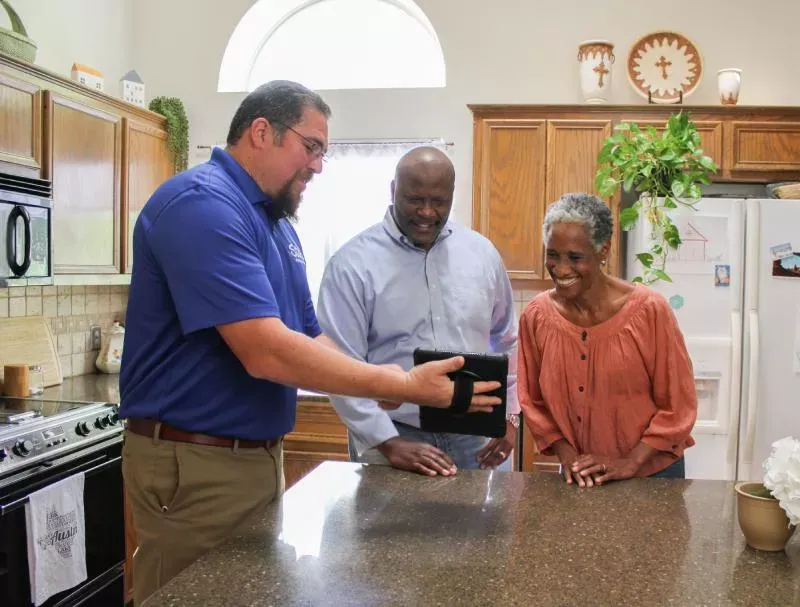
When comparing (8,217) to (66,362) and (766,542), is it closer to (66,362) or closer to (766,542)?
(66,362)

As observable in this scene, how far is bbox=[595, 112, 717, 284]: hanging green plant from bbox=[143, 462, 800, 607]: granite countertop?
2063 millimetres

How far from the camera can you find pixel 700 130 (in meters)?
3.79

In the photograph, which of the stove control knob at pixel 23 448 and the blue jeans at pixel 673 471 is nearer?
the blue jeans at pixel 673 471

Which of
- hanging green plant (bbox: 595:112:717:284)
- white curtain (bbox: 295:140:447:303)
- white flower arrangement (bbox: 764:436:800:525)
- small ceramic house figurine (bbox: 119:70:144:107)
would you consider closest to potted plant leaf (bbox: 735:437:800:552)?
white flower arrangement (bbox: 764:436:800:525)

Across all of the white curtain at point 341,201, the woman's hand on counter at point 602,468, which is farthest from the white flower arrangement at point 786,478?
the white curtain at point 341,201

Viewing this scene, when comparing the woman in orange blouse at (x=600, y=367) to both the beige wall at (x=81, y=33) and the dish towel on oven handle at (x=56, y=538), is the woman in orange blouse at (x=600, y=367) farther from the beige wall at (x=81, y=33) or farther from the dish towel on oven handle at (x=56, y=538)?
the beige wall at (x=81, y=33)

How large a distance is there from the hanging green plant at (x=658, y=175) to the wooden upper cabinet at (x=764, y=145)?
0.32 meters

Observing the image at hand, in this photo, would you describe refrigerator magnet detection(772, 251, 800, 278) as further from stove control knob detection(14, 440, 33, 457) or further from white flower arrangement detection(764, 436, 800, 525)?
stove control knob detection(14, 440, 33, 457)

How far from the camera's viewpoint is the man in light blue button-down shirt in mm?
1978

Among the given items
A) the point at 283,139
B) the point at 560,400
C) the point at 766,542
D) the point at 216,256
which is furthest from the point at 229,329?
the point at 766,542

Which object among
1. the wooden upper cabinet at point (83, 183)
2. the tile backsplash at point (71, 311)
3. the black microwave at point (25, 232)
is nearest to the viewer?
the black microwave at point (25, 232)

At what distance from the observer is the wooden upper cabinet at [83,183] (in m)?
3.03

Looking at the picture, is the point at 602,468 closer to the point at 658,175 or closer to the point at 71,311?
the point at 658,175

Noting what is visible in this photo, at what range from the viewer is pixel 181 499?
1.51m
